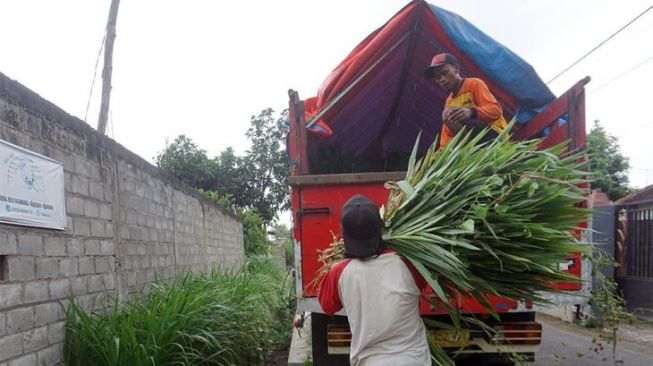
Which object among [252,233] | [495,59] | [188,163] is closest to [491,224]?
[495,59]

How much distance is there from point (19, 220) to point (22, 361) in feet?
2.57

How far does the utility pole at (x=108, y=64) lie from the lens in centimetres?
816

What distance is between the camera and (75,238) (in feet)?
11.6

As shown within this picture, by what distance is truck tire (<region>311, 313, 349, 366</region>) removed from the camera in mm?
3693

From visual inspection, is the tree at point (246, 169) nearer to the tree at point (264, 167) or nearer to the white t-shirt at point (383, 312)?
the tree at point (264, 167)

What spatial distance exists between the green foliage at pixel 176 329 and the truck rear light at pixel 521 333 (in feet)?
6.96

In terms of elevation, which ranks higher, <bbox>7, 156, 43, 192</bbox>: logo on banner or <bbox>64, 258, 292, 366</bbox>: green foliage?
<bbox>7, 156, 43, 192</bbox>: logo on banner

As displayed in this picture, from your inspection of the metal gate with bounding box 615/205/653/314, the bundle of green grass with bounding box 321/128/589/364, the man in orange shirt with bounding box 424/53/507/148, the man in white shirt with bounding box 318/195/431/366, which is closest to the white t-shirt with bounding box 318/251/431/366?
the man in white shirt with bounding box 318/195/431/366

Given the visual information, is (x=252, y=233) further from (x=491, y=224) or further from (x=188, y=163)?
(x=491, y=224)

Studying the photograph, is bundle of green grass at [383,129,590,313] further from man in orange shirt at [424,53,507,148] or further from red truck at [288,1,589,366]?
man in orange shirt at [424,53,507,148]

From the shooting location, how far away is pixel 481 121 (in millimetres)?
3809

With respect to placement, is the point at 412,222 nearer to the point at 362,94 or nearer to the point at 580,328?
the point at 362,94

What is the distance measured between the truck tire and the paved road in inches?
90.0

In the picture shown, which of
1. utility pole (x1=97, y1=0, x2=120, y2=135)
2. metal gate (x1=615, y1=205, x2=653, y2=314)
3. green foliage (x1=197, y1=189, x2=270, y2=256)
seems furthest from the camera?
green foliage (x1=197, y1=189, x2=270, y2=256)
